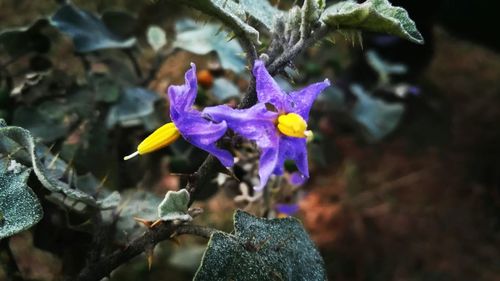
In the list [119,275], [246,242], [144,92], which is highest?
[246,242]

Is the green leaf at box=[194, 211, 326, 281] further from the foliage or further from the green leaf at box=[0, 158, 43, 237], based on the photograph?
the green leaf at box=[0, 158, 43, 237]

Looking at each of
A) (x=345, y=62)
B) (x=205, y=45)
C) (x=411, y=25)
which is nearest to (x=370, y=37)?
(x=345, y=62)

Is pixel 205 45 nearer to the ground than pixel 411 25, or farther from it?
nearer to the ground

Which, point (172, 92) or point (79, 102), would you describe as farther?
point (79, 102)

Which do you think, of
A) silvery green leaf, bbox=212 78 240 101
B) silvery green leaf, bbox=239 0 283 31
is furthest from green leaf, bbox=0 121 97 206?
silvery green leaf, bbox=212 78 240 101

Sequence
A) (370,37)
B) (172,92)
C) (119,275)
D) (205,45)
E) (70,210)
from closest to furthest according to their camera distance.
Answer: (172,92) < (70,210) < (205,45) < (119,275) < (370,37)

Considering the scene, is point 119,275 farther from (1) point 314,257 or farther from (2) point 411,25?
(2) point 411,25

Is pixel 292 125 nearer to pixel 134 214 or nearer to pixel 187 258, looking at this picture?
pixel 134 214
